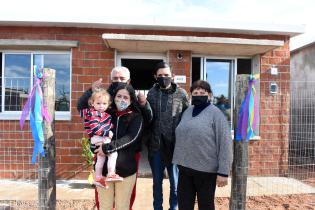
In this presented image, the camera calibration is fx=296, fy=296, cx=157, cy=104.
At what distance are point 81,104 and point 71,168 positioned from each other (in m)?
3.51

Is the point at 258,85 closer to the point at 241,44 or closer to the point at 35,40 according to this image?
the point at 241,44

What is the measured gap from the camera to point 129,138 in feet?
9.49

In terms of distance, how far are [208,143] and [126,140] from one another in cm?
79

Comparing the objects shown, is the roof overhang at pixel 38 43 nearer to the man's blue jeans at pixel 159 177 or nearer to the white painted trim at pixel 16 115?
the white painted trim at pixel 16 115

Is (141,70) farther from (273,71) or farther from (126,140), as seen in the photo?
(126,140)

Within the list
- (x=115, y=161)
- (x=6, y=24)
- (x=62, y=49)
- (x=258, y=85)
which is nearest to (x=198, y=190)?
(x=115, y=161)

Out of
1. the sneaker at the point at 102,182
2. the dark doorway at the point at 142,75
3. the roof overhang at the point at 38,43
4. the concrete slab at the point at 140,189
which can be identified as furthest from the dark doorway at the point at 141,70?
the sneaker at the point at 102,182

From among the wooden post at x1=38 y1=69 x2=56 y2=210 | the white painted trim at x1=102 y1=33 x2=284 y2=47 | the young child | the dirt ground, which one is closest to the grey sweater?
the young child

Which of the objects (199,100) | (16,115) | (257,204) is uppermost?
(199,100)

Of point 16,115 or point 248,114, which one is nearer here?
point 248,114

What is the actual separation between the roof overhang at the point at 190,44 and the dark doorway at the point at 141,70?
1.77ft

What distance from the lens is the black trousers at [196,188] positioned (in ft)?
9.57

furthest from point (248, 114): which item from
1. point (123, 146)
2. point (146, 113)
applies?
point (123, 146)

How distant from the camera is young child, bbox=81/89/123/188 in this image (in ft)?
9.30
